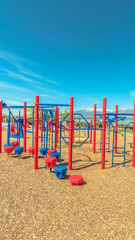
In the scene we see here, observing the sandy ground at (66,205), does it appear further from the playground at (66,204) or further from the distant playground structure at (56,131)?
the distant playground structure at (56,131)

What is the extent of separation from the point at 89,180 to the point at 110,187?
939 millimetres

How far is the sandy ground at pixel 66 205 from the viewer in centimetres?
334

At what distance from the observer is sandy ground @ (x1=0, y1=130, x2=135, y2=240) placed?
3340 millimetres

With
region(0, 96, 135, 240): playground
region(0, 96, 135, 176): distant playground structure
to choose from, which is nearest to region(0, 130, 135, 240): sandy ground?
region(0, 96, 135, 240): playground

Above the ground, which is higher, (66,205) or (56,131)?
(56,131)

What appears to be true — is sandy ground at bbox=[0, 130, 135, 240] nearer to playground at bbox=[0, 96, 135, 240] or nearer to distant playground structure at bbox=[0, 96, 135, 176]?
playground at bbox=[0, 96, 135, 240]

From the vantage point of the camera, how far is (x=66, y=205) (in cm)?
437

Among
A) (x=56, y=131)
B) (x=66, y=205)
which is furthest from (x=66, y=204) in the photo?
(x=56, y=131)

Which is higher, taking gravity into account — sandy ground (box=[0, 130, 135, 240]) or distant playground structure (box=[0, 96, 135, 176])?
distant playground structure (box=[0, 96, 135, 176])

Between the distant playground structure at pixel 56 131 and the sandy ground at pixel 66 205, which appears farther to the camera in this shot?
the distant playground structure at pixel 56 131

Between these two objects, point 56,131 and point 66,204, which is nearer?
point 66,204

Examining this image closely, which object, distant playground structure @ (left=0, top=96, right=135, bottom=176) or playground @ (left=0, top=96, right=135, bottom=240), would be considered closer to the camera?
playground @ (left=0, top=96, right=135, bottom=240)

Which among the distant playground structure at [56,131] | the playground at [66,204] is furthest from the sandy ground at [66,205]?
the distant playground structure at [56,131]

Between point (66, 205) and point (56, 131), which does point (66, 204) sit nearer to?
point (66, 205)
